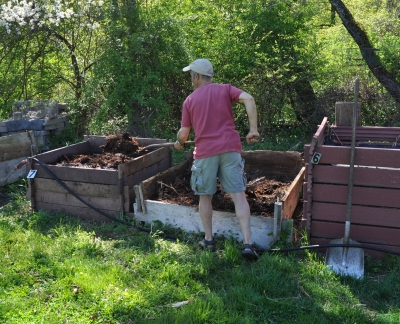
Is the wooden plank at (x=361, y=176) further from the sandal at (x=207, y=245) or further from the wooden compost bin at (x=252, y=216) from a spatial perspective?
the sandal at (x=207, y=245)

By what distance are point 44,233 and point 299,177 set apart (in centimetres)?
310

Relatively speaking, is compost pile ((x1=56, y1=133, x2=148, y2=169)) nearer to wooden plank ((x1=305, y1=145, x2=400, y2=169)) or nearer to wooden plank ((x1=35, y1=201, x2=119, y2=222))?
wooden plank ((x1=35, y1=201, x2=119, y2=222))

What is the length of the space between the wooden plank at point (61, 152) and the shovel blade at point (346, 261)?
12.9ft

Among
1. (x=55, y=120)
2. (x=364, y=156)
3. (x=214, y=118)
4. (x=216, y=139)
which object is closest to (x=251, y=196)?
(x=216, y=139)

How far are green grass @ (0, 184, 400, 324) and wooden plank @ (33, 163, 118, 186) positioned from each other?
858 millimetres

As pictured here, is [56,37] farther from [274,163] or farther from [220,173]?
[220,173]

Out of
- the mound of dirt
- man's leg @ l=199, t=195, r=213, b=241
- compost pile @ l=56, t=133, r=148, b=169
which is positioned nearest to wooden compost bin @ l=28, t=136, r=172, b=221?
compost pile @ l=56, t=133, r=148, b=169

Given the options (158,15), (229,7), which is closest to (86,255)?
(158,15)

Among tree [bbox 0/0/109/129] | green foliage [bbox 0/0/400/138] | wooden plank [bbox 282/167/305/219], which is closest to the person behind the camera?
wooden plank [bbox 282/167/305/219]

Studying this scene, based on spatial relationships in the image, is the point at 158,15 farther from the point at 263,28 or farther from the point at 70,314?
the point at 70,314

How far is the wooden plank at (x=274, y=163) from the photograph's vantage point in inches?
266

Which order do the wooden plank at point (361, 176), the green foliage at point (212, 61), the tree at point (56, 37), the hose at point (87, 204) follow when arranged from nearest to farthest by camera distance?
the wooden plank at point (361, 176), the hose at point (87, 204), the green foliage at point (212, 61), the tree at point (56, 37)

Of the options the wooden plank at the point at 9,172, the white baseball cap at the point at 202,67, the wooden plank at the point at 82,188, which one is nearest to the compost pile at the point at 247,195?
the wooden plank at the point at 82,188

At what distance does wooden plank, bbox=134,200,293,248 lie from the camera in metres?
5.22
